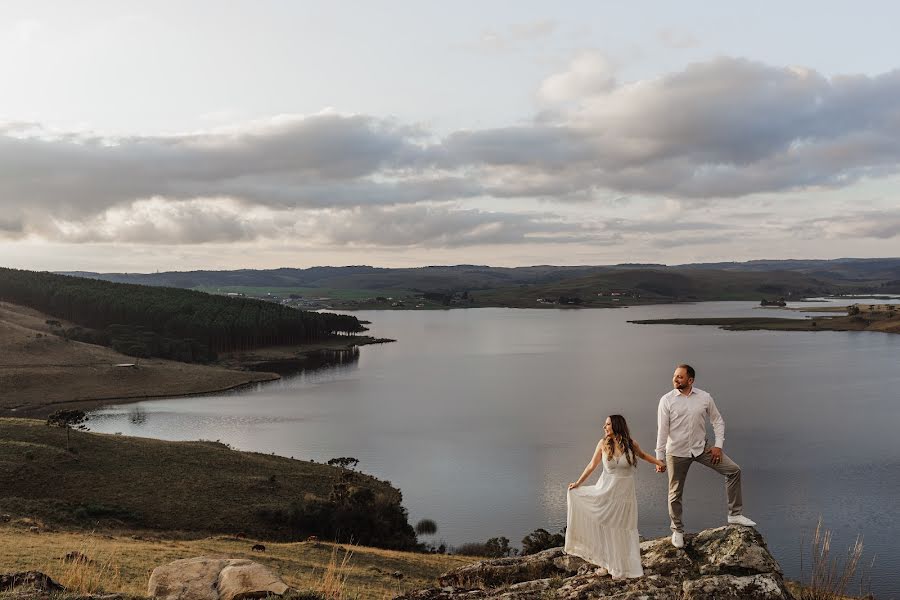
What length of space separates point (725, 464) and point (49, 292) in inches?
8239

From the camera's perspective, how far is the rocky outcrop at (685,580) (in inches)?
482

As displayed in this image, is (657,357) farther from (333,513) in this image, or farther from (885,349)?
(333,513)

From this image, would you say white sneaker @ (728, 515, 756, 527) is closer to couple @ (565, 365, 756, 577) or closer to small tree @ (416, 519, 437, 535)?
couple @ (565, 365, 756, 577)

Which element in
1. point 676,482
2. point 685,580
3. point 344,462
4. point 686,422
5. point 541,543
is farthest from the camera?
point 344,462

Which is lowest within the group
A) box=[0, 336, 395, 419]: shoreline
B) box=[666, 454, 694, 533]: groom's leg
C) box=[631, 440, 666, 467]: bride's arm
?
box=[0, 336, 395, 419]: shoreline

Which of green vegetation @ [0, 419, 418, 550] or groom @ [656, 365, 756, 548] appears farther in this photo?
green vegetation @ [0, 419, 418, 550]

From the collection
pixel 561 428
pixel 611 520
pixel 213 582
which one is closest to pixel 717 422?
pixel 611 520

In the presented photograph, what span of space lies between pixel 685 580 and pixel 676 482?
7.58 feet

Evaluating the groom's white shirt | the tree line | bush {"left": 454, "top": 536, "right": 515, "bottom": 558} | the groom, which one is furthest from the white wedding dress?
the tree line

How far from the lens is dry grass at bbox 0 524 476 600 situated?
18156 mm

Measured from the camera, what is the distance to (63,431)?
56.5 m

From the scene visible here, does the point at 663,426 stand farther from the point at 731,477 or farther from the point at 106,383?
the point at 106,383

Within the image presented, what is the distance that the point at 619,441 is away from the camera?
13445 mm

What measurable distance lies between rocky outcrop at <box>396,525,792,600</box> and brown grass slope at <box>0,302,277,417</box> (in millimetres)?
99632
